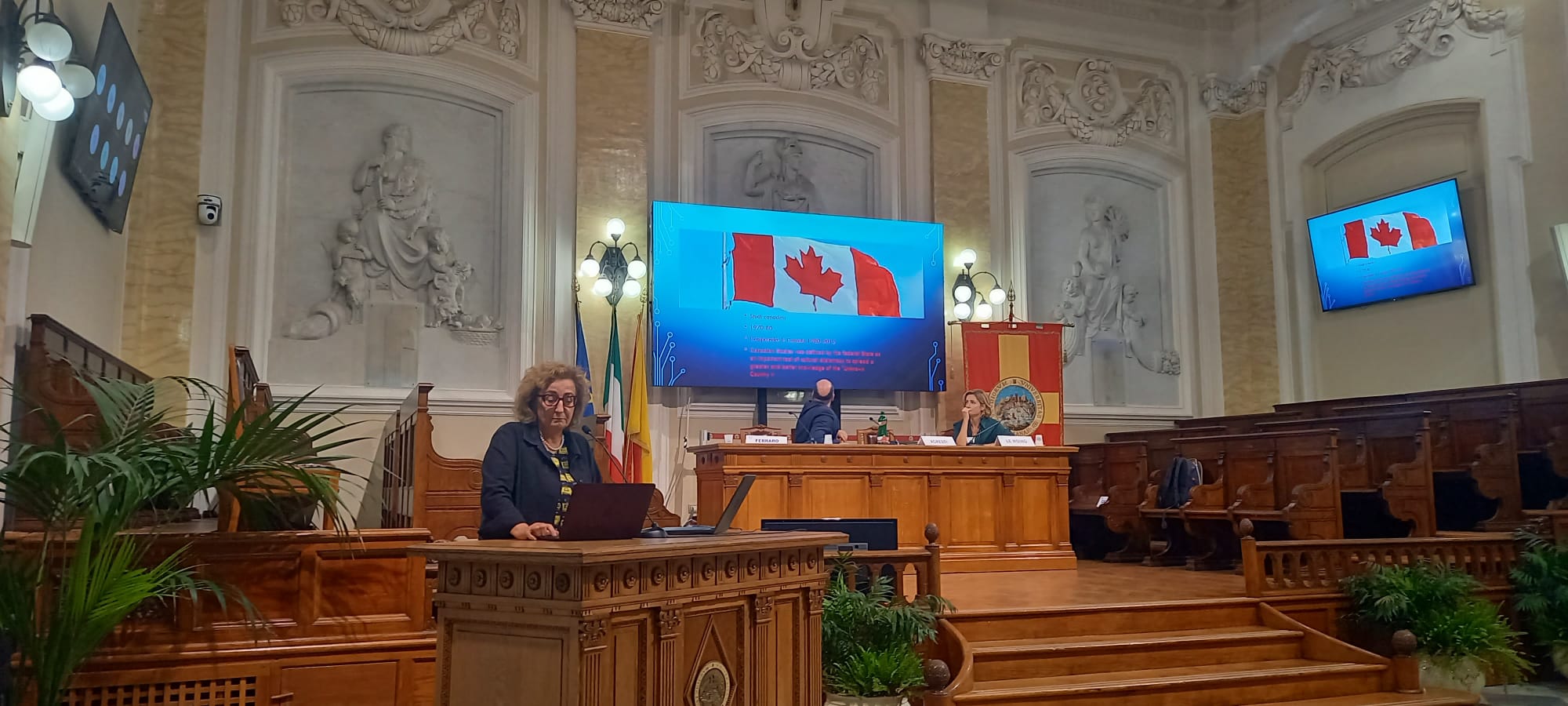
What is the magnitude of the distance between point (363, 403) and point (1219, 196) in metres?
8.82

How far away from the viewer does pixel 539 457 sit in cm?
383

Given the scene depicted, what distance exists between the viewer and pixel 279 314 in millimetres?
8633

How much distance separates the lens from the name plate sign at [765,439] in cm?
823

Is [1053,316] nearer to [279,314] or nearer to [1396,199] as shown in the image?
[1396,199]

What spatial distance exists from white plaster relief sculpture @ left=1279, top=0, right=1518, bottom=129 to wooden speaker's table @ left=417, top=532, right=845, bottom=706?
9.53 m

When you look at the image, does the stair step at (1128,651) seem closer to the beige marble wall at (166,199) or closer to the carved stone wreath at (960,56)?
the beige marble wall at (166,199)

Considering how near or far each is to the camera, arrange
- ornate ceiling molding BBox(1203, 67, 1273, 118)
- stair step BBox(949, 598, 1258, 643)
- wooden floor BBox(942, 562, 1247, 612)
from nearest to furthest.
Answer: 1. stair step BBox(949, 598, 1258, 643)
2. wooden floor BBox(942, 562, 1247, 612)
3. ornate ceiling molding BBox(1203, 67, 1273, 118)

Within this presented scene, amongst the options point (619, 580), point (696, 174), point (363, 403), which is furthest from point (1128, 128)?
point (619, 580)

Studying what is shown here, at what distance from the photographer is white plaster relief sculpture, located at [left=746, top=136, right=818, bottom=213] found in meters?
10.3

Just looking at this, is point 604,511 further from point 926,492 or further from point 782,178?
point 782,178

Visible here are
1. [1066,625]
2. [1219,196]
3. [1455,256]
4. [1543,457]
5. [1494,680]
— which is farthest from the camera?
[1219,196]

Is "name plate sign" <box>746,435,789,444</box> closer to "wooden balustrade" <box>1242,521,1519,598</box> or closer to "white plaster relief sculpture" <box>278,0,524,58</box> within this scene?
"wooden balustrade" <box>1242,521,1519,598</box>

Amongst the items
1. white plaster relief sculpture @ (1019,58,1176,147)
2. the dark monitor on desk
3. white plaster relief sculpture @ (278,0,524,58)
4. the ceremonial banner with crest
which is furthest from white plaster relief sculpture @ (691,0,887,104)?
the dark monitor on desk

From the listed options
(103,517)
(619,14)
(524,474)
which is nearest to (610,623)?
(524,474)
